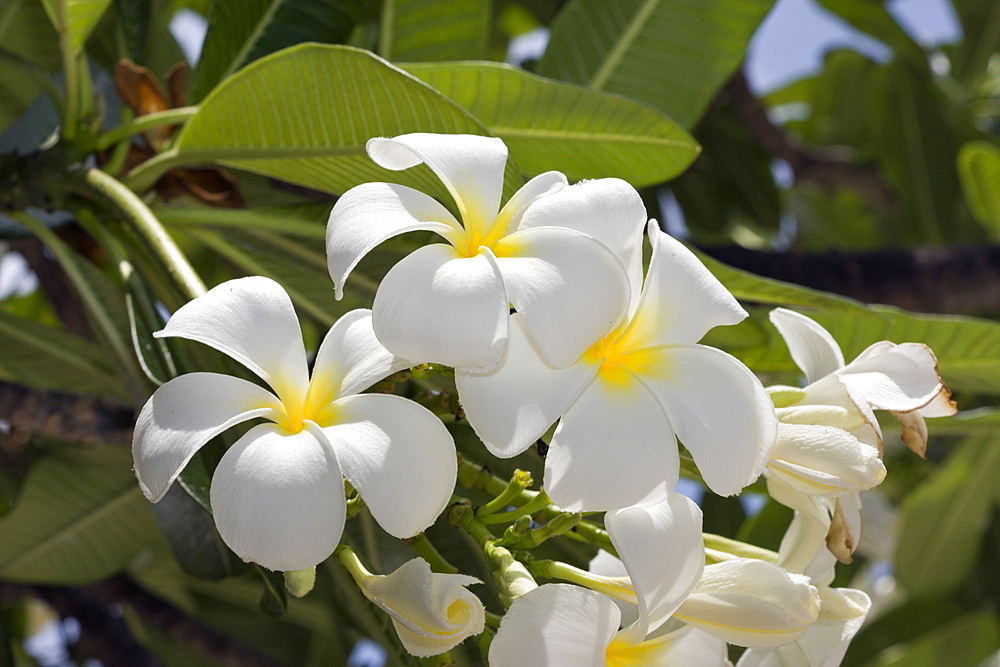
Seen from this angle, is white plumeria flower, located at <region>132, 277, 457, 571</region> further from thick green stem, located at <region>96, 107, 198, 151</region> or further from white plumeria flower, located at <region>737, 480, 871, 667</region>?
thick green stem, located at <region>96, 107, 198, 151</region>

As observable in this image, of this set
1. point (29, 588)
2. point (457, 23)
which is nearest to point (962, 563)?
point (457, 23)

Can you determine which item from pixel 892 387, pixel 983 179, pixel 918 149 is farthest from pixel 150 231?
pixel 918 149

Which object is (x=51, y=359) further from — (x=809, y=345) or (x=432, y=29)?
(x=809, y=345)

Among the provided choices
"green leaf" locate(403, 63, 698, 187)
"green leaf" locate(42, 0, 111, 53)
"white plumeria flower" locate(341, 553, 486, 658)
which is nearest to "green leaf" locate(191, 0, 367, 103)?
"green leaf" locate(42, 0, 111, 53)

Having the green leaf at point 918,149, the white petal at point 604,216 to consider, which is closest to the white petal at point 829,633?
the white petal at point 604,216

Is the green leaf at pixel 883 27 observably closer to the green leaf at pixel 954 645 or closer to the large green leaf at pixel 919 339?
the green leaf at pixel 954 645

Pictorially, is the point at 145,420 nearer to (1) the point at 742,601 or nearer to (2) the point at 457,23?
(1) the point at 742,601

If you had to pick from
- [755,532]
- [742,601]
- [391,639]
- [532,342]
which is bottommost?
[755,532]
